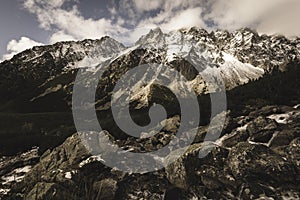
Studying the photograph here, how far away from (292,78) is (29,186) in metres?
72.1

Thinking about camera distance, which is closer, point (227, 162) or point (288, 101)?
point (227, 162)

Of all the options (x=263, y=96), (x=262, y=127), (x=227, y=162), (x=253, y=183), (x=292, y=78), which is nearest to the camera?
(x=253, y=183)

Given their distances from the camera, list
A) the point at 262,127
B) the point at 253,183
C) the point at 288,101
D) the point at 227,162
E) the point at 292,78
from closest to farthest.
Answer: the point at 253,183
the point at 227,162
the point at 262,127
the point at 288,101
the point at 292,78

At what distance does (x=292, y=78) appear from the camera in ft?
319

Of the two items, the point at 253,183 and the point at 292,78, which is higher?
the point at 292,78

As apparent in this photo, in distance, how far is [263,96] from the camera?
8906 cm

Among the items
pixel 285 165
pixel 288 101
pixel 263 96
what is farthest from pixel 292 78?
pixel 285 165

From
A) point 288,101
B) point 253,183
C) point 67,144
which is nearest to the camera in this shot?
point 253,183

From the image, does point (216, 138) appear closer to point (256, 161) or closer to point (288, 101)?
point (256, 161)

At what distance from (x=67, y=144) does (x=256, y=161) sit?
35.0 m

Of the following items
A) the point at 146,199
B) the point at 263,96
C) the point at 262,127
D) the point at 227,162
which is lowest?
the point at 146,199

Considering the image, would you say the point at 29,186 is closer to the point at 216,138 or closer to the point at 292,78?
the point at 216,138

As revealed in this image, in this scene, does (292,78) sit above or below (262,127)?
→ above

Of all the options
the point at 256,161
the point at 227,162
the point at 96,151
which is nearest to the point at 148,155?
the point at 96,151
